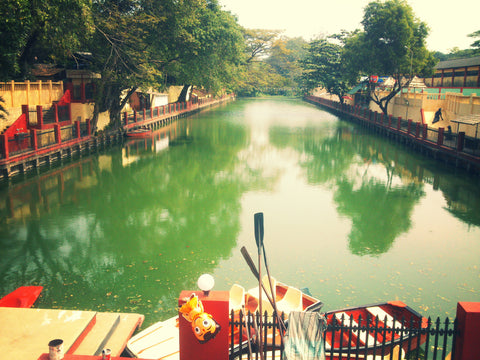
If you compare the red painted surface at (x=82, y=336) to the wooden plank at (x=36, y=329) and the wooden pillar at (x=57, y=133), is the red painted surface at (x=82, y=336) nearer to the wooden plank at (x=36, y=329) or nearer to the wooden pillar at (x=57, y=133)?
the wooden plank at (x=36, y=329)

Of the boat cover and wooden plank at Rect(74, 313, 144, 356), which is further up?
the boat cover

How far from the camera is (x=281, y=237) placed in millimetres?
14680

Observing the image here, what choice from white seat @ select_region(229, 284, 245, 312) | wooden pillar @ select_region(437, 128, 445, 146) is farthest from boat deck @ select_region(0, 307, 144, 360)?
wooden pillar @ select_region(437, 128, 445, 146)

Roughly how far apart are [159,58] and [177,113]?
764 inches

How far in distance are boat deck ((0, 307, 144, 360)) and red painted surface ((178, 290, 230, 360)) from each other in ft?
6.84

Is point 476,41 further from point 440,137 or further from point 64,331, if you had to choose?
point 64,331

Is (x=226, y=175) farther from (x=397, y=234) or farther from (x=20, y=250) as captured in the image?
(x=20, y=250)

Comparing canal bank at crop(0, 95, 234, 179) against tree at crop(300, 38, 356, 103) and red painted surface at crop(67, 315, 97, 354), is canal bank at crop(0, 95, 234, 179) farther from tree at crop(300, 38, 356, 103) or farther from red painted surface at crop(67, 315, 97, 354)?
tree at crop(300, 38, 356, 103)

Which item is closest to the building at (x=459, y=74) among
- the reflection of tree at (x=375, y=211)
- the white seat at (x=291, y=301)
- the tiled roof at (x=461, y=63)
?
the tiled roof at (x=461, y=63)

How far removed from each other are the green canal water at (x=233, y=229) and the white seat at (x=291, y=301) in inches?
55.4

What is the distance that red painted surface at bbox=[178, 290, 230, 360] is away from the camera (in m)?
5.87

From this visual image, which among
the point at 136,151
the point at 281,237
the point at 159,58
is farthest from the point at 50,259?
the point at 159,58

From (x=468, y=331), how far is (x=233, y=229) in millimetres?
10266

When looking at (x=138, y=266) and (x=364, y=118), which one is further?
(x=364, y=118)
